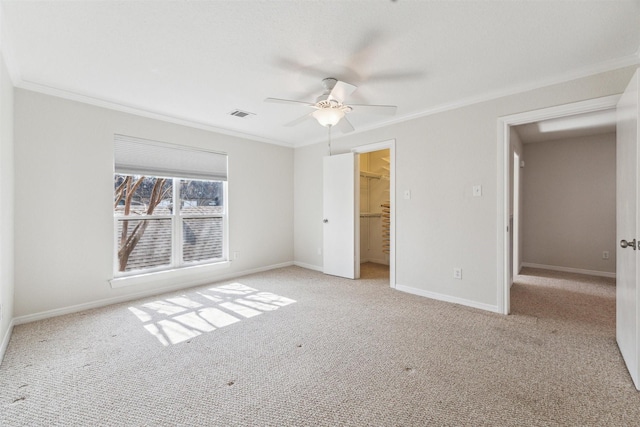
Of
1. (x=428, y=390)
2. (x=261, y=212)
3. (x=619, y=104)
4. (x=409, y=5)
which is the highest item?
(x=409, y=5)

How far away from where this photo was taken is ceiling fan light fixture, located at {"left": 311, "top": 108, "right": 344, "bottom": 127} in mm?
2672

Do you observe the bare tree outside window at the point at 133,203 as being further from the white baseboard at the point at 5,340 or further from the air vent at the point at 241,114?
the air vent at the point at 241,114

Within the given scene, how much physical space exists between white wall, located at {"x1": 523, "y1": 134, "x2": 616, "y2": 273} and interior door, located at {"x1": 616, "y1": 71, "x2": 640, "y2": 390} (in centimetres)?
327

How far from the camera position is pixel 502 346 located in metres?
2.28

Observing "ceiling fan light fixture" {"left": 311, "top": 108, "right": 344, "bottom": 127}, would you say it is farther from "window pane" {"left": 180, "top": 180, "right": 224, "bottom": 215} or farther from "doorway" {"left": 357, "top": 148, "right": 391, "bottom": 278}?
"doorway" {"left": 357, "top": 148, "right": 391, "bottom": 278}

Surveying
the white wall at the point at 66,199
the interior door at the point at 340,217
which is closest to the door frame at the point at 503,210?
the interior door at the point at 340,217

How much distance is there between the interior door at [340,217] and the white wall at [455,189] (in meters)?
0.64

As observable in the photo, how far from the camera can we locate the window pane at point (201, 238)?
4113 millimetres

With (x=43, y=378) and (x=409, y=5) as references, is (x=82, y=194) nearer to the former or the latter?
(x=43, y=378)

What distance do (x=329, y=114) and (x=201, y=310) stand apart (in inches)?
99.7

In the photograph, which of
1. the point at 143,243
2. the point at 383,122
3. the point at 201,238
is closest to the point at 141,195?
the point at 143,243

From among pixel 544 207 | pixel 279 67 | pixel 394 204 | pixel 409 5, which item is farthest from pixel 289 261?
pixel 544 207

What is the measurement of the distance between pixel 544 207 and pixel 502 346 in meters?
4.14

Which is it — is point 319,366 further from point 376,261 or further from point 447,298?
point 376,261
